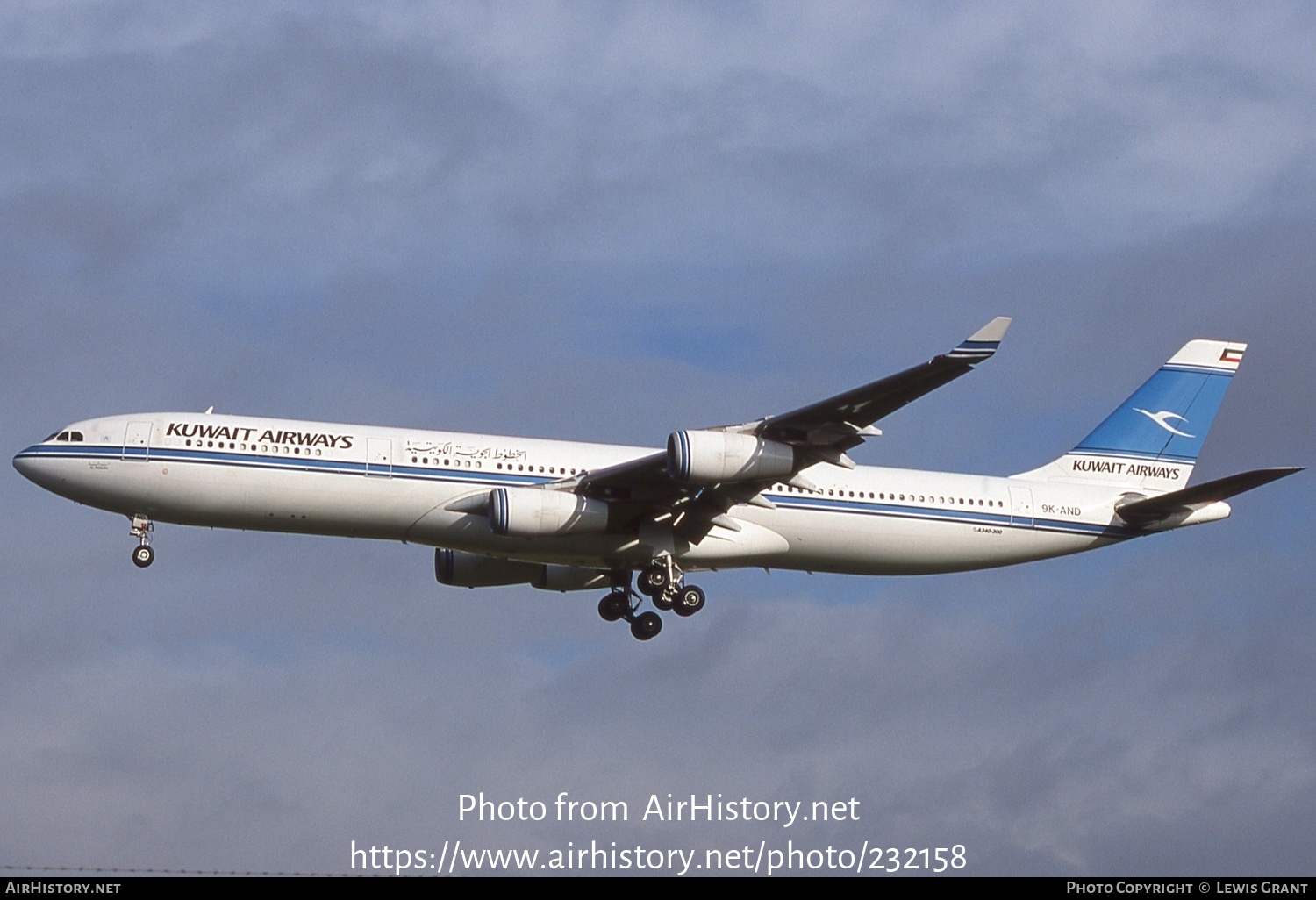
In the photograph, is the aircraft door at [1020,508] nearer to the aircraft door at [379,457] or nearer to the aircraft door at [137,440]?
the aircraft door at [379,457]

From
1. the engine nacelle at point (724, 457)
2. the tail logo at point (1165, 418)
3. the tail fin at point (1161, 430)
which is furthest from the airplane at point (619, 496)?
the tail logo at point (1165, 418)

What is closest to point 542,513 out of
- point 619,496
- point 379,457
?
Answer: point 619,496

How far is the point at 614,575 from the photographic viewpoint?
48.4 metres

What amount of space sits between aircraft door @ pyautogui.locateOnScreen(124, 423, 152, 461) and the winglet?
19760 mm

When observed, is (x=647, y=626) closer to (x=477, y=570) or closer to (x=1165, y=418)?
(x=477, y=570)

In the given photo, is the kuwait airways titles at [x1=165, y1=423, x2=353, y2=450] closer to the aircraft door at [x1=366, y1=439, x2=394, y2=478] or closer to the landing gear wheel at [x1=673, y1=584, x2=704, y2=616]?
the aircraft door at [x1=366, y1=439, x2=394, y2=478]

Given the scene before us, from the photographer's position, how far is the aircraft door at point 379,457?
140ft

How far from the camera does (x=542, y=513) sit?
1665 inches

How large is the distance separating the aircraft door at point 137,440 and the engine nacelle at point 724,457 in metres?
12.8

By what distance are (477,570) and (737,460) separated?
10918 mm
